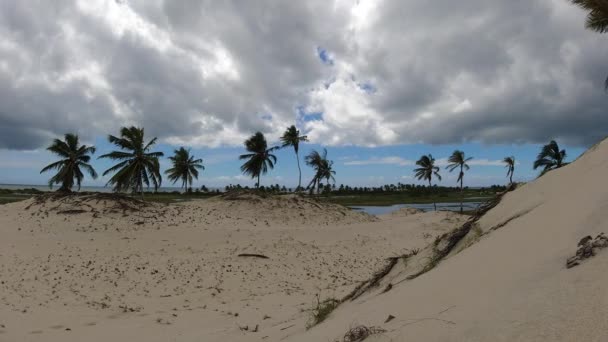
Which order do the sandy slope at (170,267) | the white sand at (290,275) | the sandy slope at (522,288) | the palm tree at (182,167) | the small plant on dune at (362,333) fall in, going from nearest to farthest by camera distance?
the sandy slope at (522,288) < the white sand at (290,275) < the small plant on dune at (362,333) < the sandy slope at (170,267) < the palm tree at (182,167)

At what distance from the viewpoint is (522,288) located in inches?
113

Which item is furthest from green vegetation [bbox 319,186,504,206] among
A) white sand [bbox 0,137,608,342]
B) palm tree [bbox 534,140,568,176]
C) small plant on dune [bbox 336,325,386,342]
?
small plant on dune [bbox 336,325,386,342]

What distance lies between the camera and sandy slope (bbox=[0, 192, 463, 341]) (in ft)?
24.2

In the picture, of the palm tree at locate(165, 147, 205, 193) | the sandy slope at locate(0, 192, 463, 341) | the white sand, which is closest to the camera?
the white sand

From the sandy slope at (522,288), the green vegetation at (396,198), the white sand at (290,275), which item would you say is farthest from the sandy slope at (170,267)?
the green vegetation at (396,198)

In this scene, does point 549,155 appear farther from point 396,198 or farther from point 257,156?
point 396,198

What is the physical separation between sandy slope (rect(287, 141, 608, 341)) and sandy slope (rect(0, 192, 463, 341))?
262 cm

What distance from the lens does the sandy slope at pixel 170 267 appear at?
7383 mm

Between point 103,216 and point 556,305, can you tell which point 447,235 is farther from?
point 103,216

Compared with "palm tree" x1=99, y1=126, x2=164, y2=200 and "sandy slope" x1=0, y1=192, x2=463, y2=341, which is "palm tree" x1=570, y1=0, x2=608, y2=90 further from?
"palm tree" x1=99, y1=126, x2=164, y2=200

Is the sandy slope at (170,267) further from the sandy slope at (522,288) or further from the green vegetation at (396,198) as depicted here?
the green vegetation at (396,198)

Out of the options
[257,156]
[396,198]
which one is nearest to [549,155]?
[257,156]

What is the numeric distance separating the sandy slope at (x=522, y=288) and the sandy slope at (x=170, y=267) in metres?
2.62

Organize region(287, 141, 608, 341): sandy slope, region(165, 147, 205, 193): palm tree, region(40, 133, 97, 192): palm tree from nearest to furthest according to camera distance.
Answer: region(287, 141, 608, 341): sandy slope
region(40, 133, 97, 192): palm tree
region(165, 147, 205, 193): palm tree
